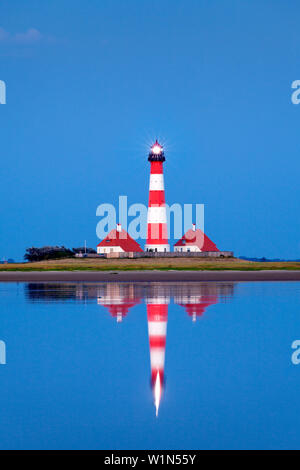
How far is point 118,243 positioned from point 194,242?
8.69 meters

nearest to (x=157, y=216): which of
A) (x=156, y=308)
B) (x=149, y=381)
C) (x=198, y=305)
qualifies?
(x=198, y=305)

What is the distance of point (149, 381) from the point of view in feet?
31.9

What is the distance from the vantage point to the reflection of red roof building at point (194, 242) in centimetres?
7344

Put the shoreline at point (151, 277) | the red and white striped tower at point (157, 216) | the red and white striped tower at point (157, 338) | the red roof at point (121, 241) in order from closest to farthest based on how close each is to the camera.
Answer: the red and white striped tower at point (157, 338)
the shoreline at point (151, 277)
the red and white striped tower at point (157, 216)
the red roof at point (121, 241)

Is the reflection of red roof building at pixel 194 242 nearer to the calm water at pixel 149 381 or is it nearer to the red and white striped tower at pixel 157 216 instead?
the red and white striped tower at pixel 157 216

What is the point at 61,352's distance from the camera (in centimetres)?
1261

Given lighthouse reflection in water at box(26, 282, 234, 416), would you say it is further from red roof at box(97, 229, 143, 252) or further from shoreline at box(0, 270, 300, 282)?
red roof at box(97, 229, 143, 252)

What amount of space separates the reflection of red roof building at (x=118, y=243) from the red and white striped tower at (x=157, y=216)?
23.0 ft

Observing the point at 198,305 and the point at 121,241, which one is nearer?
the point at 198,305

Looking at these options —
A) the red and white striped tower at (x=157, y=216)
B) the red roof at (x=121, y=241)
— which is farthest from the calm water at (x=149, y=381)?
the red roof at (x=121, y=241)

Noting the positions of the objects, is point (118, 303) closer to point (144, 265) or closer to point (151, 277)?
point (151, 277)

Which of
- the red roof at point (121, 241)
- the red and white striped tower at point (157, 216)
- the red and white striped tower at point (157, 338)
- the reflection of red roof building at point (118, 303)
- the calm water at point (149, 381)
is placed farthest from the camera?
the red roof at point (121, 241)
